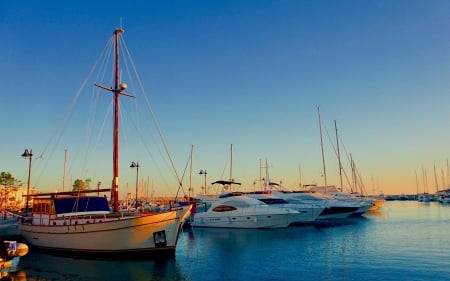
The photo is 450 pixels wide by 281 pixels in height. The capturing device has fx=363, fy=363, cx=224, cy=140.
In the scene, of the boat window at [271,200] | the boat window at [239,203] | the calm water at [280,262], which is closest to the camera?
the calm water at [280,262]

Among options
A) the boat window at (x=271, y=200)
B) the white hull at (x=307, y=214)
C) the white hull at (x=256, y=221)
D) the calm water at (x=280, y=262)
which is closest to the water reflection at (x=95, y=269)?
the calm water at (x=280, y=262)

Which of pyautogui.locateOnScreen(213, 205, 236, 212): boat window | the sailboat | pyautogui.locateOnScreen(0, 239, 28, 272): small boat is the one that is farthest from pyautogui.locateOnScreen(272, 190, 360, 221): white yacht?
pyautogui.locateOnScreen(0, 239, 28, 272): small boat

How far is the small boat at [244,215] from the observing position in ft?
141

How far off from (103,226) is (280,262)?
11917 millimetres

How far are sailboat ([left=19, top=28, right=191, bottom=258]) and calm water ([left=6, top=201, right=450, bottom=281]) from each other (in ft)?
4.16

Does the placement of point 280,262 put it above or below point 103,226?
below

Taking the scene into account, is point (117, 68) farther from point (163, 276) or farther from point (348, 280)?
point (348, 280)

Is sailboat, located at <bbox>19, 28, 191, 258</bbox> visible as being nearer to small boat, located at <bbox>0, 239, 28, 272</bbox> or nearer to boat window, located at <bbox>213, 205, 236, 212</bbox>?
small boat, located at <bbox>0, 239, 28, 272</bbox>

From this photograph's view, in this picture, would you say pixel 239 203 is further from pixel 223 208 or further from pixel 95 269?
pixel 95 269

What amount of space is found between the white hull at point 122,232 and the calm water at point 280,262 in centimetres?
129

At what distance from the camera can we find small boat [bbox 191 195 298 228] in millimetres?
42963

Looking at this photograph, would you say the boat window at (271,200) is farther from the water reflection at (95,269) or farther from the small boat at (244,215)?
the water reflection at (95,269)

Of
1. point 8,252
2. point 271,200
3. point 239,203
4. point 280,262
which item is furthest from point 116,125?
point 271,200

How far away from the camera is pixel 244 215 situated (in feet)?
142
